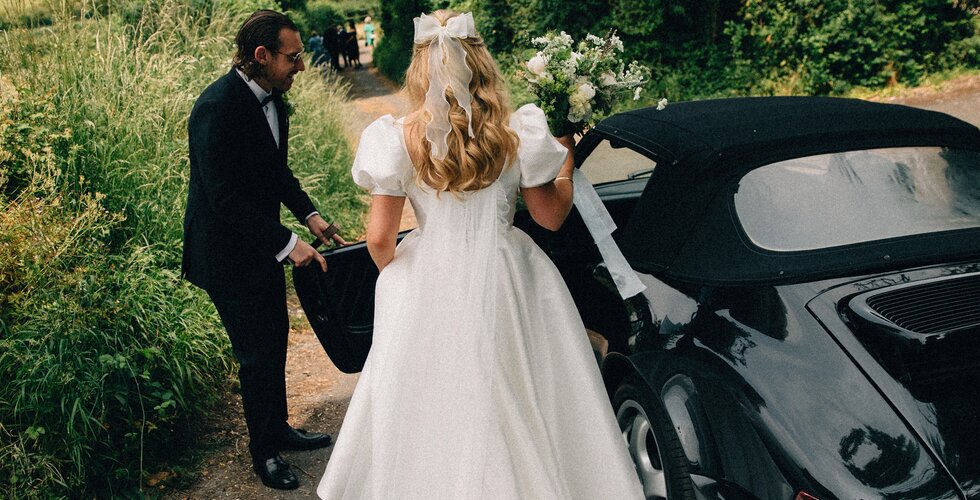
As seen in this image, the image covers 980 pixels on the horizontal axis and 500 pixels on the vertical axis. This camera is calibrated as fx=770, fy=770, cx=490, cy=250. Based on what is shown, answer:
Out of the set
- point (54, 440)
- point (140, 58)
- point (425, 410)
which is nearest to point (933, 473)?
point (425, 410)

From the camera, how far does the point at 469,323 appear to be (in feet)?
8.95

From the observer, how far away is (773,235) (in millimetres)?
2744

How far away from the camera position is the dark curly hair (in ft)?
11.0

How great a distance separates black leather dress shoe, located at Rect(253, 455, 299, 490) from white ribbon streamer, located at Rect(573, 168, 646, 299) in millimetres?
1920

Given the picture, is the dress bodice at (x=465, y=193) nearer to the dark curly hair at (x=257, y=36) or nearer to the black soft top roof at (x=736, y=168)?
the black soft top roof at (x=736, y=168)

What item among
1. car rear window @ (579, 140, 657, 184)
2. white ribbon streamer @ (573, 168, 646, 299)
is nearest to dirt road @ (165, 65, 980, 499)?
white ribbon streamer @ (573, 168, 646, 299)

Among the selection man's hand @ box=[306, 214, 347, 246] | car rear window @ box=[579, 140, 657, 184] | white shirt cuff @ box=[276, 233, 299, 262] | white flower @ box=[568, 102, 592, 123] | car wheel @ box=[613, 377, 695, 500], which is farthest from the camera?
car rear window @ box=[579, 140, 657, 184]

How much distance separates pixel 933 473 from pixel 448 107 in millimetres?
1755

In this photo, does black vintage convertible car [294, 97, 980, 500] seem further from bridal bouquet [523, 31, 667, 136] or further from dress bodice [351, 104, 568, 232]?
dress bodice [351, 104, 568, 232]

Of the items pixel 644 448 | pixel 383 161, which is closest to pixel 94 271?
pixel 383 161

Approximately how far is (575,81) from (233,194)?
155cm

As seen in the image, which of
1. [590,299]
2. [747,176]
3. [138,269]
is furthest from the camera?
[138,269]

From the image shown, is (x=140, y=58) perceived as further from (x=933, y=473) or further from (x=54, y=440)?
(x=933, y=473)

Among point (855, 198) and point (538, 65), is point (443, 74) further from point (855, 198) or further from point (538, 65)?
point (855, 198)
